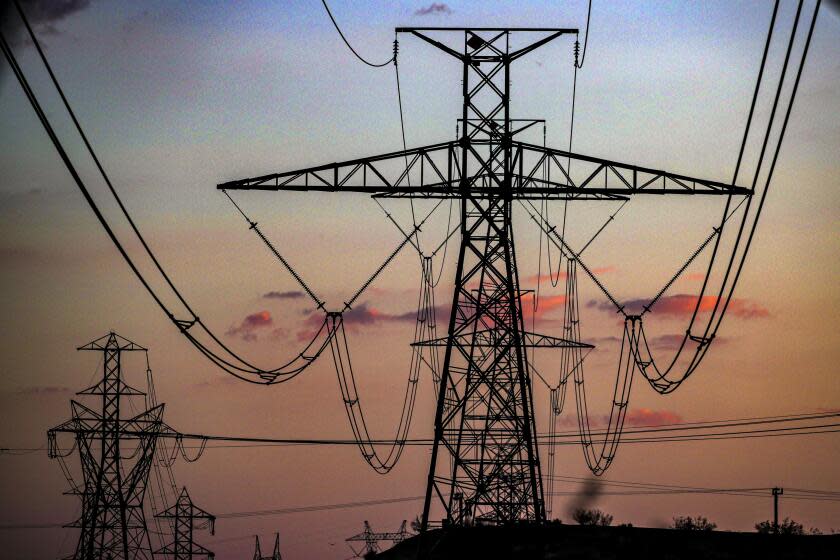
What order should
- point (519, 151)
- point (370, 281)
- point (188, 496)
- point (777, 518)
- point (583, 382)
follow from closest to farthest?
point (370, 281)
point (519, 151)
point (583, 382)
point (777, 518)
point (188, 496)

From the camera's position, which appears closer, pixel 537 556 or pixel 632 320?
pixel 632 320

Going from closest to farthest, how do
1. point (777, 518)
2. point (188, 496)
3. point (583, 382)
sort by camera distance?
1. point (583, 382)
2. point (777, 518)
3. point (188, 496)

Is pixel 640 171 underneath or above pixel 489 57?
underneath

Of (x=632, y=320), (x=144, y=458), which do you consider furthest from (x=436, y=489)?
(x=144, y=458)

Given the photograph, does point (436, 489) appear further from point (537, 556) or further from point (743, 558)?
point (743, 558)

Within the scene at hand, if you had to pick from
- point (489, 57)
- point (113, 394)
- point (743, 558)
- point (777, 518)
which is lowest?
point (743, 558)

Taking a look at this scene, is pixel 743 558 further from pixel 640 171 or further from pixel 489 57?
pixel 489 57

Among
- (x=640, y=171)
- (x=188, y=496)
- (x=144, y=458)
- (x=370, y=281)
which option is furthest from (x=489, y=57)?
(x=188, y=496)

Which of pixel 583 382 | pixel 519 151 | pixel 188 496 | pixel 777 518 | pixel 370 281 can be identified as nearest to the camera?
pixel 370 281

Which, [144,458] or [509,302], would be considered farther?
[144,458]
